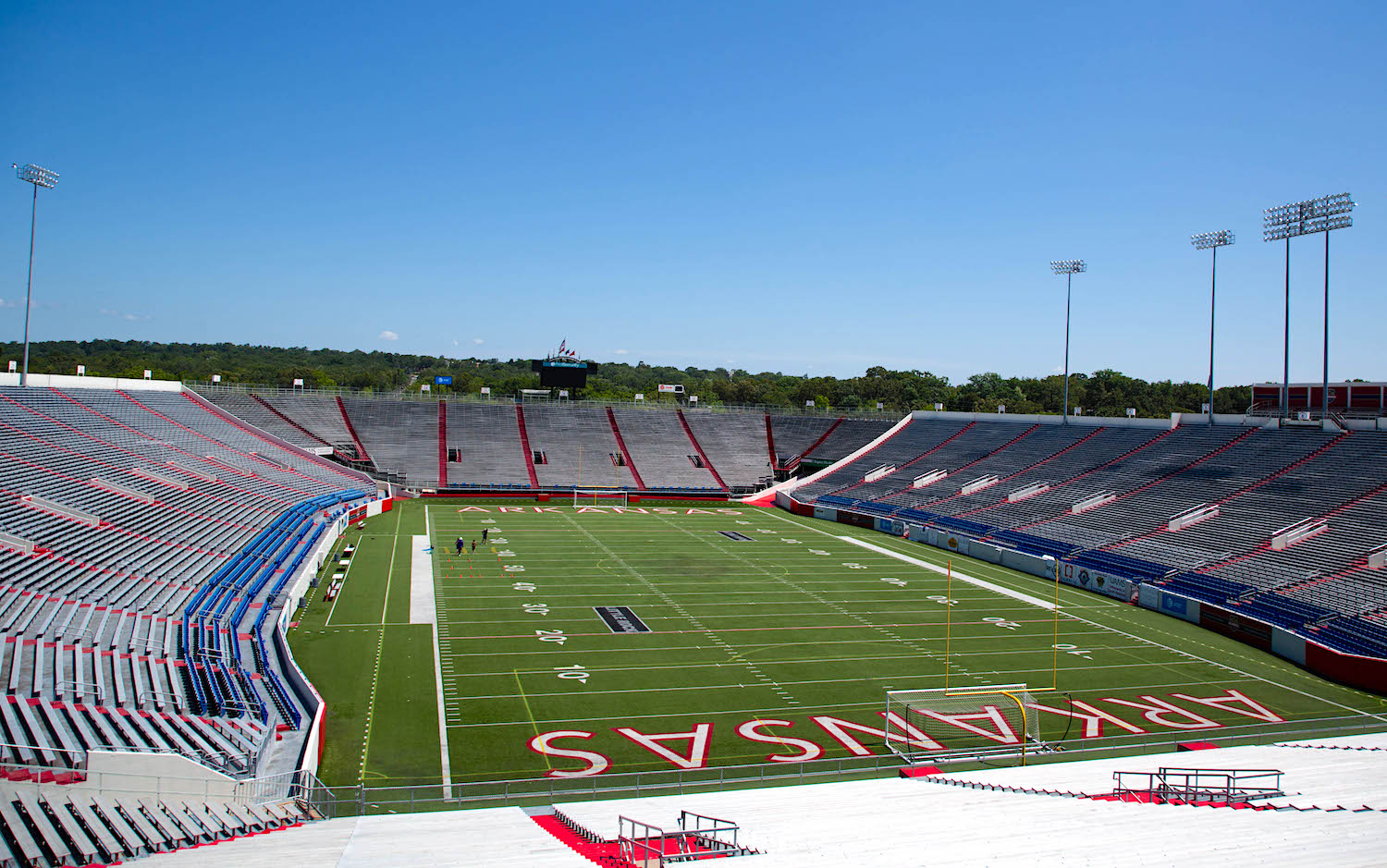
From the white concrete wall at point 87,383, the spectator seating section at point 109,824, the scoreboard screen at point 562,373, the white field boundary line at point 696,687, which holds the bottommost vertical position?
the white field boundary line at point 696,687

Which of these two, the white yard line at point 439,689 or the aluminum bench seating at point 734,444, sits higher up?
the aluminum bench seating at point 734,444

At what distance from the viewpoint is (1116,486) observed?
141ft

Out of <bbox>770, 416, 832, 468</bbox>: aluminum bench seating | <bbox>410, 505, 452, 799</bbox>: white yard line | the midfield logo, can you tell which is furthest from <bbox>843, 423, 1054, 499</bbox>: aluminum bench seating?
the midfield logo

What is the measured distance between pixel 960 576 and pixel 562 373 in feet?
140

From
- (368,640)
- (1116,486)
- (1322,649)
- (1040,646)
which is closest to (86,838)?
(368,640)

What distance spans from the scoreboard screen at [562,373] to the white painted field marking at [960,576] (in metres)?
33.1

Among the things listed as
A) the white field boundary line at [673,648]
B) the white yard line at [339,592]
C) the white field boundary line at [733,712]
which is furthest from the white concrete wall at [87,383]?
the white field boundary line at [733,712]

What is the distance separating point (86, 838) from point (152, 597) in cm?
1256

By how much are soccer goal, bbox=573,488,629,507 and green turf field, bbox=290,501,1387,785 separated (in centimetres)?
1685

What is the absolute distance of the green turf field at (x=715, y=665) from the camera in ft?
57.4

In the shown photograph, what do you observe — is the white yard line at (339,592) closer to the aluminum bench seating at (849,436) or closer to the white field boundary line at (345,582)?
the white field boundary line at (345,582)

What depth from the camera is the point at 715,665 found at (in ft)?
74.4

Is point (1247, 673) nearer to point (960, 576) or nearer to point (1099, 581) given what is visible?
point (1099, 581)

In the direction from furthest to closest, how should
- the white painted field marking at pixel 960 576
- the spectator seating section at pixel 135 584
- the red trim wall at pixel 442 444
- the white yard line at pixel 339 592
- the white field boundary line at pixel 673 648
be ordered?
the red trim wall at pixel 442 444
the white painted field marking at pixel 960 576
the white yard line at pixel 339 592
the white field boundary line at pixel 673 648
the spectator seating section at pixel 135 584
